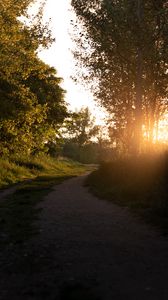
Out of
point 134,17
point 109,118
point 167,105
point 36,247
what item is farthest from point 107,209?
point 109,118

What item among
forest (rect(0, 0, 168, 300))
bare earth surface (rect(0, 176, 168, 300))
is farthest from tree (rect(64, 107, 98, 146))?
bare earth surface (rect(0, 176, 168, 300))

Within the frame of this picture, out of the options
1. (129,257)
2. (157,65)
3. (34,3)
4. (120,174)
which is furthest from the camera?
(157,65)

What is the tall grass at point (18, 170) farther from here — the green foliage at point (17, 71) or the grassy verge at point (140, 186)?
the grassy verge at point (140, 186)

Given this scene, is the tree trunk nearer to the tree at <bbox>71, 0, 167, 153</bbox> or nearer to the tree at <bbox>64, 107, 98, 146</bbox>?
the tree at <bbox>71, 0, 167, 153</bbox>

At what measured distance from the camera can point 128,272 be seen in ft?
29.8

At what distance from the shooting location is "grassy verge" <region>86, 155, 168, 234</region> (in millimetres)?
16281

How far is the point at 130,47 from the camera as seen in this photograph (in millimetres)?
34469

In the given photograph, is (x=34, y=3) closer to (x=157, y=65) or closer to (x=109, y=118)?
(x=157, y=65)

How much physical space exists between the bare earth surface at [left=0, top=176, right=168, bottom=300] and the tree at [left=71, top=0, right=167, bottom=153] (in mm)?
18043

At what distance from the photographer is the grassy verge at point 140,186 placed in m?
16.3

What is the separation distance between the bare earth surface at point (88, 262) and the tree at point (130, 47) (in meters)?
18.0

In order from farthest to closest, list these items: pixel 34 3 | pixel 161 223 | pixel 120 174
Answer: pixel 34 3, pixel 120 174, pixel 161 223

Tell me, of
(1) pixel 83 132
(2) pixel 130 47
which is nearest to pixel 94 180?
(2) pixel 130 47

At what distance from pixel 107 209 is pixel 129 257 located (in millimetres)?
8766
